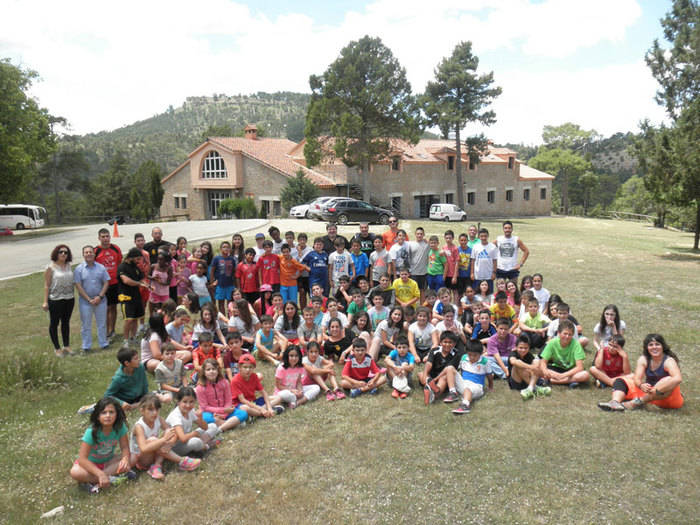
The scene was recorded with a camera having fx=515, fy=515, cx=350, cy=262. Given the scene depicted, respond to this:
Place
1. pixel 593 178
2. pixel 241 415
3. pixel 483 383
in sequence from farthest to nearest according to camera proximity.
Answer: pixel 593 178, pixel 483 383, pixel 241 415

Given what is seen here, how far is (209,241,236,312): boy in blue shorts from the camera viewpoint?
32.5 feet

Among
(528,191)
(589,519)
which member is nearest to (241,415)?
(589,519)

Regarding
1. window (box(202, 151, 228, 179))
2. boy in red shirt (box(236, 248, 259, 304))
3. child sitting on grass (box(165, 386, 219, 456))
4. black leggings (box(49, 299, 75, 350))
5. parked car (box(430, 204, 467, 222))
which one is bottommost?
child sitting on grass (box(165, 386, 219, 456))

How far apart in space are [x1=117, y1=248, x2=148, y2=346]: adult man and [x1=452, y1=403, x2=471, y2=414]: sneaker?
5.82m

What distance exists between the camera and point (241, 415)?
630 centimetres

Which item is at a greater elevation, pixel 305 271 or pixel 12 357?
pixel 305 271

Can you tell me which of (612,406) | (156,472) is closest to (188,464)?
(156,472)

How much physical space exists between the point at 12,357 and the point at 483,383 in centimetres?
686

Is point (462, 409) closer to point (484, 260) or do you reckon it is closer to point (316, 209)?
point (484, 260)

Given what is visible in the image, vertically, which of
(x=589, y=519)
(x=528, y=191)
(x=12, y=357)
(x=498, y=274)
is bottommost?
(x=589, y=519)

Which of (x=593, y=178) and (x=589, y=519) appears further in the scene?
(x=593, y=178)

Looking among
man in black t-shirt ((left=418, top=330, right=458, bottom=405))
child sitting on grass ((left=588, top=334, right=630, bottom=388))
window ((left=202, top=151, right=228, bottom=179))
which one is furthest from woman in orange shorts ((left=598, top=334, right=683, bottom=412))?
window ((left=202, top=151, right=228, bottom=179))

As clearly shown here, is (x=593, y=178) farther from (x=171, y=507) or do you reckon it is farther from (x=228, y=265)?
(x=171, y=507)

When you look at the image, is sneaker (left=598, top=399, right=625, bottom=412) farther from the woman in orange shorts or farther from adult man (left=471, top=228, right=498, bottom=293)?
adult man (left=471, top=228, right=498, bottom=293)
